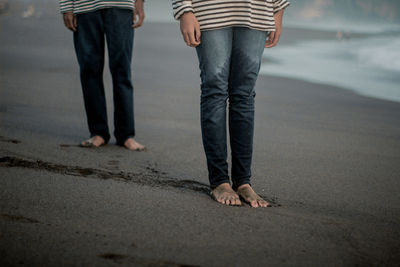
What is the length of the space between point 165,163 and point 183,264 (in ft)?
5.01

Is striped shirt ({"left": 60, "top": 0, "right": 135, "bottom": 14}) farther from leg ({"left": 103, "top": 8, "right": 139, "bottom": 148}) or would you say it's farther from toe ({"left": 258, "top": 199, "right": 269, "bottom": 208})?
toe ({"left": 258, "top": 199, "right": 269, "bottom": 208})

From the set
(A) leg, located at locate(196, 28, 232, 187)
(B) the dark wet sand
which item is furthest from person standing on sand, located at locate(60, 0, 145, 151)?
(A) leg, located at locate(196, 28, 232, 187)

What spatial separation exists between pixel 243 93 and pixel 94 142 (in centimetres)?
147

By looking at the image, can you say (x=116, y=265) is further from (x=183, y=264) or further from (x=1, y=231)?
(x=1, y=231)

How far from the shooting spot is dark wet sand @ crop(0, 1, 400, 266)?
1732 millimetres

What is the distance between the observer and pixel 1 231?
1.74 m

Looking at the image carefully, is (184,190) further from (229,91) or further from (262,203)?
(229,91)

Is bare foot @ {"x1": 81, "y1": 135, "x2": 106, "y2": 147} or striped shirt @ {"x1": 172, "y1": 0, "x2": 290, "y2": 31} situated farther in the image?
bare foot @ {"x1": 81, "y1": 135, "x2": 106, "y2": 147}

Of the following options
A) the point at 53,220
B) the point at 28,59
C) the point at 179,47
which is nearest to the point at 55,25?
the point at 179,47

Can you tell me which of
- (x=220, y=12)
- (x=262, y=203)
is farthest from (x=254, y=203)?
(x=220, y=12)

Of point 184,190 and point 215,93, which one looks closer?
point 215,93

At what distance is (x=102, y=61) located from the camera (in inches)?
137

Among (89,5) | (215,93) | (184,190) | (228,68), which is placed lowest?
(184,190)

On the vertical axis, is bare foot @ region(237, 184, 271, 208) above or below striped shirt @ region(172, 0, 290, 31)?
below
